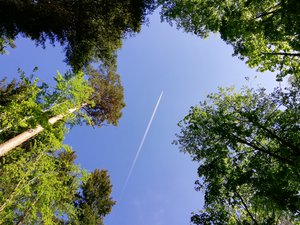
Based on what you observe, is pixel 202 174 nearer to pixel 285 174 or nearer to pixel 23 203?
pixel 285 174

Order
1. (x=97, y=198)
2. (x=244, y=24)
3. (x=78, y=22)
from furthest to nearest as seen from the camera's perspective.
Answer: (x=97, y=198) → (x=78, y=22) → (x=244, y=24)

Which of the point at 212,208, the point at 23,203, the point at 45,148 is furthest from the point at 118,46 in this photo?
the point at 212,208

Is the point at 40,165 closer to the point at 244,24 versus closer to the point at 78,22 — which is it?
the point at 78,22

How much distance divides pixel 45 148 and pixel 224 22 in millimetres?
10386

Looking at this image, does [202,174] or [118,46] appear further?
[118,46]

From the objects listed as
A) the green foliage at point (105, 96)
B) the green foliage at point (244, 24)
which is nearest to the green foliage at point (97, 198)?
the green foliage at point (105, 96)

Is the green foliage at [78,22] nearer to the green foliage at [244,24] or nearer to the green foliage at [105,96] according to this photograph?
the green foliage at [244,24]

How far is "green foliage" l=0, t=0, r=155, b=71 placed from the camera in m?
13.9

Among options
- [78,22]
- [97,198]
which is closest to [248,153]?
[78,22]

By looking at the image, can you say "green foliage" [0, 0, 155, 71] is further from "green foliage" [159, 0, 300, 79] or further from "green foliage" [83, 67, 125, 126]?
"green foliage" [83, 67, 125, 126]

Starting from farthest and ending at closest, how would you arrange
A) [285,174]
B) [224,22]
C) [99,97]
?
[99,97], [224,22], [285,174]

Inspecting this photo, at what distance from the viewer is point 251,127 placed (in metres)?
13.5

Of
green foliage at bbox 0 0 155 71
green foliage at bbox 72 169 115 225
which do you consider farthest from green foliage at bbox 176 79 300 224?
green foliage at bbox 72 169 115 225

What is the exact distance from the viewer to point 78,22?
14.6 meters
